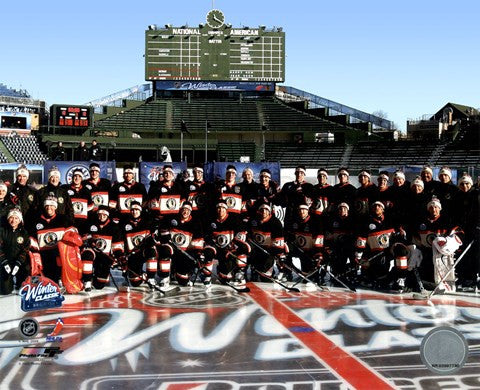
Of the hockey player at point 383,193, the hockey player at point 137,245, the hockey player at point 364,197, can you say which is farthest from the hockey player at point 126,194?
the hockey player at point 383,193

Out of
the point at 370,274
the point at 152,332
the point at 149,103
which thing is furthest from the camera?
the point at 149,103

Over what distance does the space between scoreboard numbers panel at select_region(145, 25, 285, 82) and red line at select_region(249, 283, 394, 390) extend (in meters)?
28.4

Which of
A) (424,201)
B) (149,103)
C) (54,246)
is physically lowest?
(54,246)

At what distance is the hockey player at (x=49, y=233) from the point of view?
285 inches

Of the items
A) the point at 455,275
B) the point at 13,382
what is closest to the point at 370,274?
the point at 455,275

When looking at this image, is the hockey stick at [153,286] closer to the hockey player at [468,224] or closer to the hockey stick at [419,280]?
the hockey stick at [419,280]

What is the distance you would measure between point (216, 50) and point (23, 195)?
27404mm

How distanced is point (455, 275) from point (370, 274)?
1.01m

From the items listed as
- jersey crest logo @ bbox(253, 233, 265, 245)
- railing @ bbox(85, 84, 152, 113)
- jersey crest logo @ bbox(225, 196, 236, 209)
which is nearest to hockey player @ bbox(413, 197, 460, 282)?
jersey crest logo @ bbox(253, 233, 265, 245)

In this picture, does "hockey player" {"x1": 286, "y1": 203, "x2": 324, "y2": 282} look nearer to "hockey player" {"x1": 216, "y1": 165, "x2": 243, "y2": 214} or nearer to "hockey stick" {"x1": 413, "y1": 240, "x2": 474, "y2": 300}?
"hockey player" {"x1": 216, "y1": 165, "x2": 243, "y2": 214}

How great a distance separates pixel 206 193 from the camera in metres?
8.38

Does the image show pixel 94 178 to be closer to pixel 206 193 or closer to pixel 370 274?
pixel 206 193

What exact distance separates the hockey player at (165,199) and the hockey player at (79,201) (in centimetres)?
79

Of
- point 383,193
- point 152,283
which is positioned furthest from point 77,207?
point 383,193
